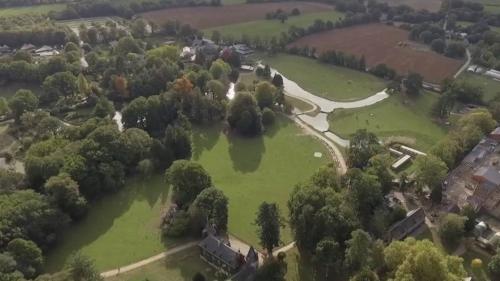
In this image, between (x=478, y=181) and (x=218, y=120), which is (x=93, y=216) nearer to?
(x=218, y=120)

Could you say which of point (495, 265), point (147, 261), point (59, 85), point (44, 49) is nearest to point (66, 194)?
point (147, 261)

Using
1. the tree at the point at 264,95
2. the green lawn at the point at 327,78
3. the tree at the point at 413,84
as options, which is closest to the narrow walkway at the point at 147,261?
the tree at the point at 264,95

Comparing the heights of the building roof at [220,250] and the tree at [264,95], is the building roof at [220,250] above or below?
below

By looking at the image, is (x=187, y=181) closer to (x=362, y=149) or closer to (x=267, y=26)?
(x=362, y=149)

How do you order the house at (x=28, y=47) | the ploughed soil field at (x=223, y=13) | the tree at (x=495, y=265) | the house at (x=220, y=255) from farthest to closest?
the ploughed soil field at (x=223, y=13)
the house at (x=28, y=47)
the house at (x=220, y=255)
the tree at (x=495, y=265)

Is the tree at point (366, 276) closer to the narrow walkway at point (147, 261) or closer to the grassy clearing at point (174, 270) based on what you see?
the grassy clearing at point (174, 270)
